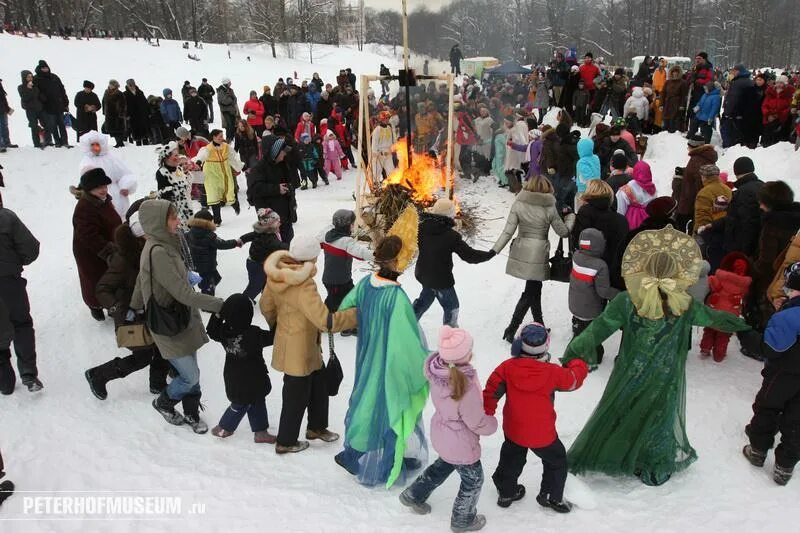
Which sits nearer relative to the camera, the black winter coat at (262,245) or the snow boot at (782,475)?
the snow boot at (782,475)

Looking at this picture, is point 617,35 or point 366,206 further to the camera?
point 617,35

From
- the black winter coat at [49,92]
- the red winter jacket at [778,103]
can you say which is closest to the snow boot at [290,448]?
the red winter jacket at [778,103]

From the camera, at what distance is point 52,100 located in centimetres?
1357

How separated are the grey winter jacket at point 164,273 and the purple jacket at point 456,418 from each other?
1864 mm

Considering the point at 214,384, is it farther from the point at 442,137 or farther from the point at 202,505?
the point at 442,137

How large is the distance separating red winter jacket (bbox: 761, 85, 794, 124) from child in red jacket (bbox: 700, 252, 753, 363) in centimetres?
857

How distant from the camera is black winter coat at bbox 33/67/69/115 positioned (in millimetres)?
13461

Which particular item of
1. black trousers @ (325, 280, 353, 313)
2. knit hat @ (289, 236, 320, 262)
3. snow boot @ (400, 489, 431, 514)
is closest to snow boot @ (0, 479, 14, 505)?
knit hat @ (289, 236, 320, 262)

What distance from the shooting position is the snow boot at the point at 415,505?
381 cm

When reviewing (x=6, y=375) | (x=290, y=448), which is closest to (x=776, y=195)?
(x=290, y=448)

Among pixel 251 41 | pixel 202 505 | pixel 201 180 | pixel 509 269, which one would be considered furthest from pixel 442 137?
pixel 251 41

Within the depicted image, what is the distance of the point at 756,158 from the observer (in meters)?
11.0

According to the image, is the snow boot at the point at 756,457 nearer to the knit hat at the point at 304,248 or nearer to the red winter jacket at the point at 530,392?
the red winter jacket at the point at 530,392

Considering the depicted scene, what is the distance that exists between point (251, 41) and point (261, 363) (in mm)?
53734
